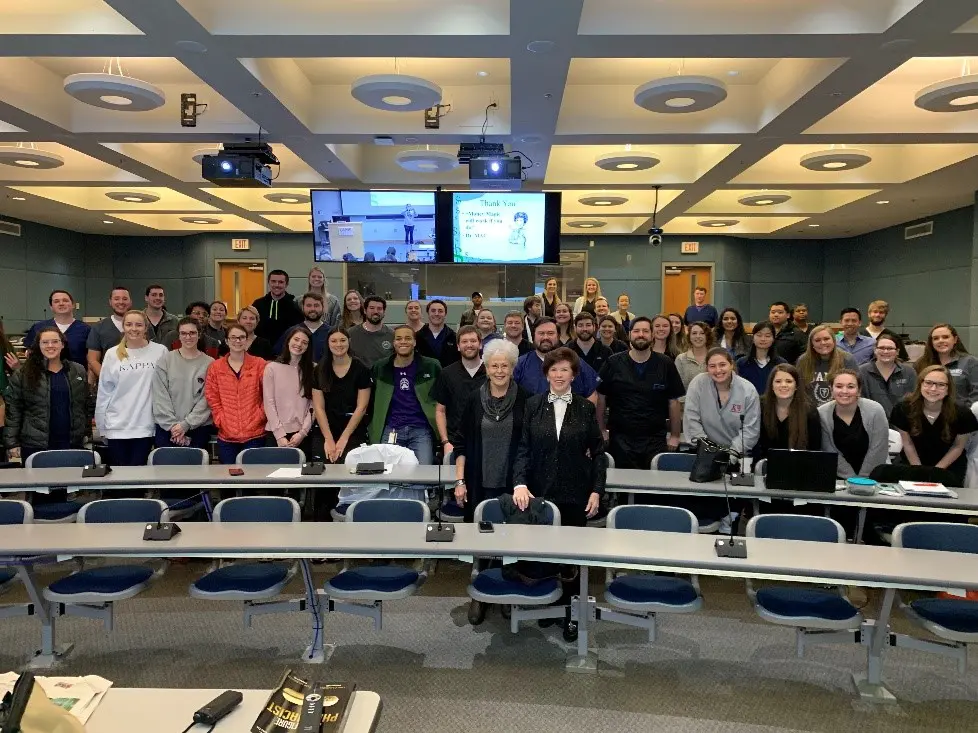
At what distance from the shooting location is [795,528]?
355cm

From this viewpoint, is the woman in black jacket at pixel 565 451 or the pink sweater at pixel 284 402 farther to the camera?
the pink sweater at pixel 284 402

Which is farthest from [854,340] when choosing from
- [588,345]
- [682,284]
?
[682,284]

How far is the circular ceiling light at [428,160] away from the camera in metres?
7.28

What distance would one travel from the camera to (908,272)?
462 inches

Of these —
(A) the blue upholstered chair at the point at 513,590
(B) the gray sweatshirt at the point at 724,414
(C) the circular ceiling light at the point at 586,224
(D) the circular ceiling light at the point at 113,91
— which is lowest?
(A) the blue upholstered chair at the point at 513,590

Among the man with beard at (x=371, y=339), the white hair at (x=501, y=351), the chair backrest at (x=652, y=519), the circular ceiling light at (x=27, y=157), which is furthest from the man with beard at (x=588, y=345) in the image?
the circular ceiling light at (x=27, y=157)

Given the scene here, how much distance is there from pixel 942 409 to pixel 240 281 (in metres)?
12.6

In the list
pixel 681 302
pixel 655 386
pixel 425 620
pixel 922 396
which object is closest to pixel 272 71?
pixel 655 386

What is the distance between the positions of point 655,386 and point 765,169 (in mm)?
5048

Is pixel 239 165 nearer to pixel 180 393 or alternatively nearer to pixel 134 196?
pixel 180 393

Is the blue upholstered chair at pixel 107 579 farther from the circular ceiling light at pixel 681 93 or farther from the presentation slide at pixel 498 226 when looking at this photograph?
the presentation slide at pixel 498 226

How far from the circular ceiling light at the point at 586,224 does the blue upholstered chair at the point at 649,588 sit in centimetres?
892

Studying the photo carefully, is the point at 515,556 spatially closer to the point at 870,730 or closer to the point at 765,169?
the point at 870,730

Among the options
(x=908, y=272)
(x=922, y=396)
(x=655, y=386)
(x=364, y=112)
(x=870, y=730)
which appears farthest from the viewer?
(x=908, y=272)
